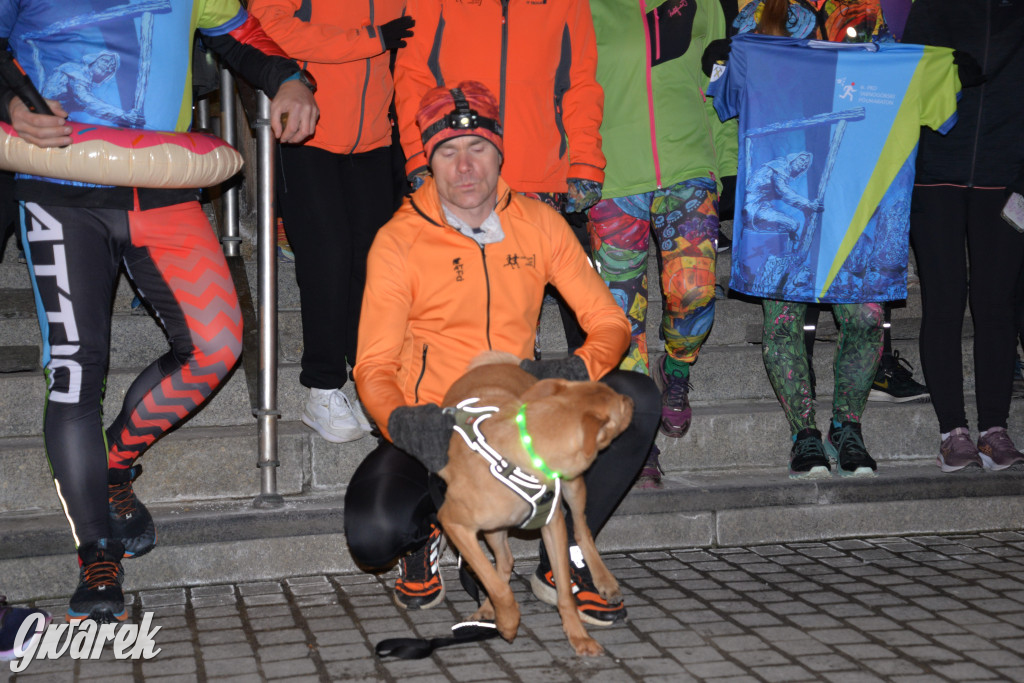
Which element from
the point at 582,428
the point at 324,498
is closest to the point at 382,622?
the point at 324,498

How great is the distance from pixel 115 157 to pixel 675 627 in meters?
2.55

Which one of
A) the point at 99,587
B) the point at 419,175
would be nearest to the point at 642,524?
the point at 419,175

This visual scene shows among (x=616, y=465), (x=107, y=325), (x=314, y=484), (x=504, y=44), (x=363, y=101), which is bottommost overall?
(x=314, y=484)

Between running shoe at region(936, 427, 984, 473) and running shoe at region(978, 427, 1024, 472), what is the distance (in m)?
0.07

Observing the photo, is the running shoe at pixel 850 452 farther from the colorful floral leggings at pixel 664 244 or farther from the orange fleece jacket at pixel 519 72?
the orange fleece jacket at pixel 519 72

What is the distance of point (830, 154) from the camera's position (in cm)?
492

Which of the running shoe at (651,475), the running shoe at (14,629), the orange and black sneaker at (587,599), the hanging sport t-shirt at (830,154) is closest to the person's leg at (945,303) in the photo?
the hanging sport t-shirt at (830,154)

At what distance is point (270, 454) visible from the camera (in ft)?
14.4

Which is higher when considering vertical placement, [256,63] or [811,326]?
[256,63]

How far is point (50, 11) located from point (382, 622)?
2428mm

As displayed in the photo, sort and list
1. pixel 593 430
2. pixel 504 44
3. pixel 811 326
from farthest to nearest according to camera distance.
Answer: pixel 811 326 → pixel 504 44 → pixel 593 430

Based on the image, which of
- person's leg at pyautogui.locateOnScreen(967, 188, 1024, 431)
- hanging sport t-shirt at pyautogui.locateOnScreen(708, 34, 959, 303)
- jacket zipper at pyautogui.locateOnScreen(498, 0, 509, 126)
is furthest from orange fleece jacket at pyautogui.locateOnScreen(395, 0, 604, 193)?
person's leg at pyautogui.locateOnScreen(967, 188, 1024, 431)

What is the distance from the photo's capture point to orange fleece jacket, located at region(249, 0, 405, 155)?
436 cm

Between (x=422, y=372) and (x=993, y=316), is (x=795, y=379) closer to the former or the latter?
(x=993, y=316)
